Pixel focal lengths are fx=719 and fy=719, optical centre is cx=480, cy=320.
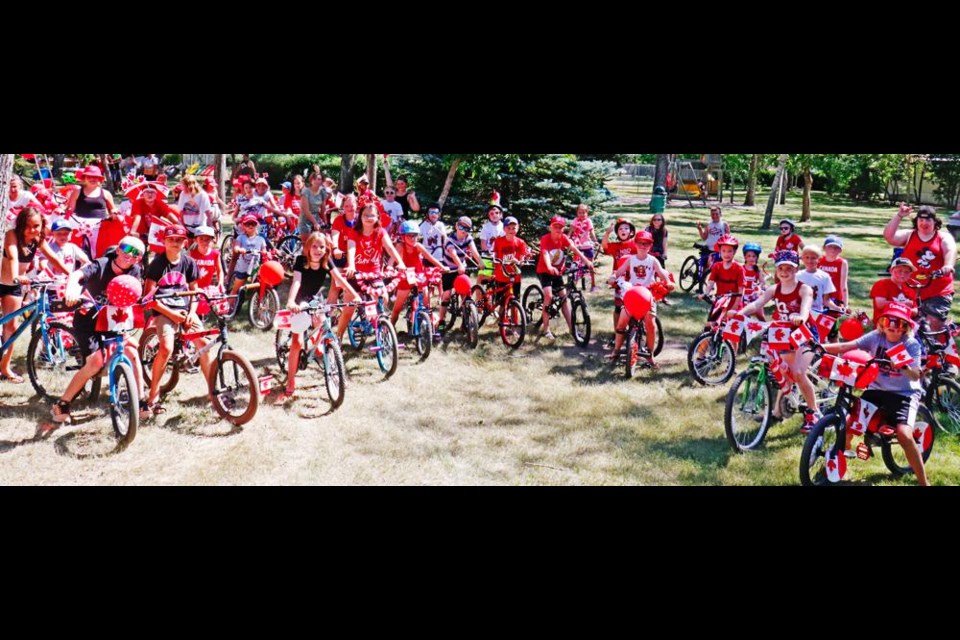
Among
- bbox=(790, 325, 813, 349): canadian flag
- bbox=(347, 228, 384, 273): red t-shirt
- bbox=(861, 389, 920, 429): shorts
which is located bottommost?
bbox=(861, 389, 920, 429): shorts

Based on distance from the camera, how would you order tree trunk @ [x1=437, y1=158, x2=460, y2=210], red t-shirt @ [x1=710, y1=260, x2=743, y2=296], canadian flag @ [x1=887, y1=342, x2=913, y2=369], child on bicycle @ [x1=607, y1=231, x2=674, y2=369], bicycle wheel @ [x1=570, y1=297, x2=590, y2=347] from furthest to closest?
tree trunk @ [x1=437, y1=158, x2=460, y2=210] → bicycle wheel @ [x1=570, y1=297, x2=590, y2=347] → red t-shirt @ [x1=710, y1=260, x2=743, y2=296] → child on bicycle @ [x1=607, y1=231, x2=674, y2=369] → canadian flag @ [x1=887, y1=342, x2=913, y2=369]

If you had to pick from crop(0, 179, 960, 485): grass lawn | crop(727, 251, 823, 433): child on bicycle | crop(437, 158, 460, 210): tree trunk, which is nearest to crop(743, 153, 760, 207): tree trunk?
crop(437, 158, 460, 210): tree trunk

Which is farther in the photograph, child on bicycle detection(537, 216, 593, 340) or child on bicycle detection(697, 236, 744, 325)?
child on bicycle detection(537, 216, 593, 340)

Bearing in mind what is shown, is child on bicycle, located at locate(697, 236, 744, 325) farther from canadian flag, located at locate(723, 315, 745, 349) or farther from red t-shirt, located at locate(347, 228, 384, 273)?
red t-shirt, located at locate(347, 228, 384, 273)

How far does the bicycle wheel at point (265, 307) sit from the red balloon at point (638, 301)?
3625 millimetres

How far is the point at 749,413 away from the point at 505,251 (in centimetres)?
330

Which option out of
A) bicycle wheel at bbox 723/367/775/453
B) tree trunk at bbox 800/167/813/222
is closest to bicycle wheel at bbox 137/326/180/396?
bicycle wheel at bbox 723/367/775/453

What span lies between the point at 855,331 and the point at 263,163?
14195mm

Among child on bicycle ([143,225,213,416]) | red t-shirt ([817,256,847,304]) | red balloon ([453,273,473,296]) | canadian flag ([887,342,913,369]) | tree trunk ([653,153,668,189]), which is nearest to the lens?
canadian flag ([887,342,913,369])

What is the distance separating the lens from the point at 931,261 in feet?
20.1

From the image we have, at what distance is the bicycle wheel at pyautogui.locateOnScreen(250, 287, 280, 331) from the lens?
7.54 meters

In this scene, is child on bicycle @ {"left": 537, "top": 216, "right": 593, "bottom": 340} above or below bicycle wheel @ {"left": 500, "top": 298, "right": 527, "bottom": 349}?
above

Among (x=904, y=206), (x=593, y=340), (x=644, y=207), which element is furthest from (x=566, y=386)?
(x=644, y=207)

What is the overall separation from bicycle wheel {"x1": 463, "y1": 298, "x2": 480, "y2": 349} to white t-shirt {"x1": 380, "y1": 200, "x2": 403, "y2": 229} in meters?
1.93
